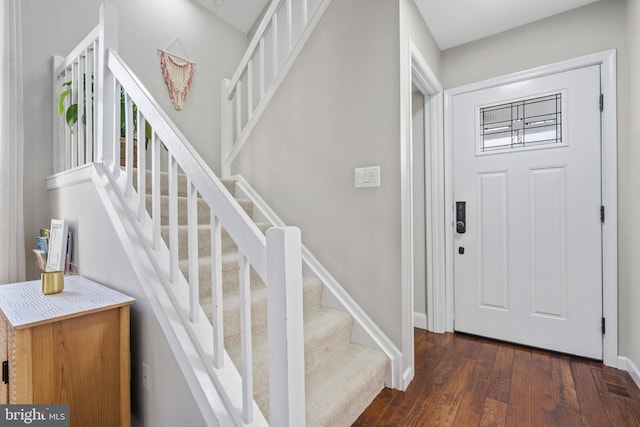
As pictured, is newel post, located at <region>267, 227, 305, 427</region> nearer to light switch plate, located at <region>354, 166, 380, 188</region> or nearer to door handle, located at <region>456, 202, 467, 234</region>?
light switch plate, located at <region>354, 166, 380, 188</region>

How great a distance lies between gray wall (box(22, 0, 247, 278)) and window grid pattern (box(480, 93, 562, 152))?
267cm

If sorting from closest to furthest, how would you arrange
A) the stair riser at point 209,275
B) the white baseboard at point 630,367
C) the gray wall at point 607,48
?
the stair riser at point 209,275 < the white baseboard at point 630,367 < the gray wall at point 607,48

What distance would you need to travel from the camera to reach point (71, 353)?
121cm

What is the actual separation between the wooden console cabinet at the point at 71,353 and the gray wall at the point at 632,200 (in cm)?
279

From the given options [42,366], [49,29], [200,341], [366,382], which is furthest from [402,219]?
[49,29]

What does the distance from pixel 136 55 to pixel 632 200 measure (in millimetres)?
3894

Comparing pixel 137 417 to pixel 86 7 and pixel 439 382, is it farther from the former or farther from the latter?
pixel 86 7

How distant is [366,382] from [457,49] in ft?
8.78

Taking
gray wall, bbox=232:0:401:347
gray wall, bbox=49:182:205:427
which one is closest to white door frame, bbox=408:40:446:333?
gray wall, bbox=232:0:401:347

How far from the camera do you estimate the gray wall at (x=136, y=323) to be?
1.20 meters

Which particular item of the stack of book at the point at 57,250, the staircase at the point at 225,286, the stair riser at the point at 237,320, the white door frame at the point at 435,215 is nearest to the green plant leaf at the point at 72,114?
the staircase at the point at 225,286

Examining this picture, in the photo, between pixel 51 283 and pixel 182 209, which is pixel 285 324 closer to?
pixel 51 283

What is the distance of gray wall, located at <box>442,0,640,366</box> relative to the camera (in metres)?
1.90

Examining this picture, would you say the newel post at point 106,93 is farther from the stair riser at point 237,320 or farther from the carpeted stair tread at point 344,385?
the carpeted stair tread at point 344,385
